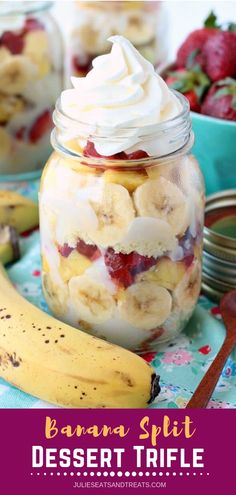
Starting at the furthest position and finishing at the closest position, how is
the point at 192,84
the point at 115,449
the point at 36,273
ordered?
the point at 192,84 < the point at 36,273 < the point at 115,449

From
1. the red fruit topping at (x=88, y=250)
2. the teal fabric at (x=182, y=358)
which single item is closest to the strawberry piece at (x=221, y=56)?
the teal fabric at (x=182, y=358)

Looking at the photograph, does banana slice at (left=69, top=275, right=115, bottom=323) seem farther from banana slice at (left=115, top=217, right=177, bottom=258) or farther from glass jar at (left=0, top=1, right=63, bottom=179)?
glass jar at (left=0, top=1, right=63, bottom=179)

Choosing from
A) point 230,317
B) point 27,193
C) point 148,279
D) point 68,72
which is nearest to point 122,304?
point 148,279

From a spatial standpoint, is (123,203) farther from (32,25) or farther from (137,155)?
(32,25)

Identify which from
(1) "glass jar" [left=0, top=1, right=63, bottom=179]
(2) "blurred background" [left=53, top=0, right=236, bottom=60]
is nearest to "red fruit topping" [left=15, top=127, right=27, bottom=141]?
(1) "glass jar" [left=0, top=1, right=63, bottom=179]

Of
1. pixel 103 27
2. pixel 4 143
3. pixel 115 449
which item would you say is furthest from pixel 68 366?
pixel 103 27

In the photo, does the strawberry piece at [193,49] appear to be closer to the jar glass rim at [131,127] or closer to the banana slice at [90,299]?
the jar glass rim at [131,127]
